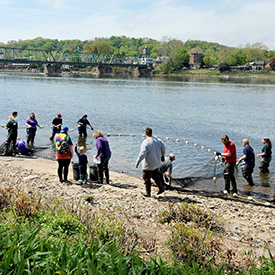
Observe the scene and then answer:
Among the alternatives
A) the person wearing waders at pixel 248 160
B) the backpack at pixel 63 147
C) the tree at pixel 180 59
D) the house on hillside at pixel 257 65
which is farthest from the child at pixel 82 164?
the house on hillside at pixel 257 65

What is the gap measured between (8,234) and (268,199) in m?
8.94

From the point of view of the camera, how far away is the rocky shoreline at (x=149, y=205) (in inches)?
261

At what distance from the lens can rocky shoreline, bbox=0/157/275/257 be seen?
6629 mm

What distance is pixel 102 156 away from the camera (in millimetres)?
10000

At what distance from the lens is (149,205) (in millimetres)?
8258

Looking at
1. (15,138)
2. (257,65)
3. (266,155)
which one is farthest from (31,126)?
(257,65)

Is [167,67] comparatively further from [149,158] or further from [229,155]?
[149,158]

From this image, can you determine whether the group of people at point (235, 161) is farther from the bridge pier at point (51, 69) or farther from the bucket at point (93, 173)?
the bridge pier at point (51, 69)

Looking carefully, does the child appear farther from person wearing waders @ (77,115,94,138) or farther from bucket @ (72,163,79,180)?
person wearing waders @ (77,115,94,138)

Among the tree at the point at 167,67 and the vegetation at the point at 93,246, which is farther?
the tree at the point at 167,67

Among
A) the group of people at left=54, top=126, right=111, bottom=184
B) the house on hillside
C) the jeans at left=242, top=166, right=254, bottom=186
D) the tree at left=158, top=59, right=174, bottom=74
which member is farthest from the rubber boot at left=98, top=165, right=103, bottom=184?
the house on hillside

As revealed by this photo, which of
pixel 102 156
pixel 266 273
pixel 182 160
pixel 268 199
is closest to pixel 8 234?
pixel 266 273

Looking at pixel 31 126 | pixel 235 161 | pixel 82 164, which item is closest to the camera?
pixel 82 164

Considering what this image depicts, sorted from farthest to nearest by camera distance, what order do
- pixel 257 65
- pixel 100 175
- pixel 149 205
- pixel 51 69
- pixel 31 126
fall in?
pixel 257 65 → pixel 51 69 → pixel 31 126 → pixel 100 175 → pixel 149 205
